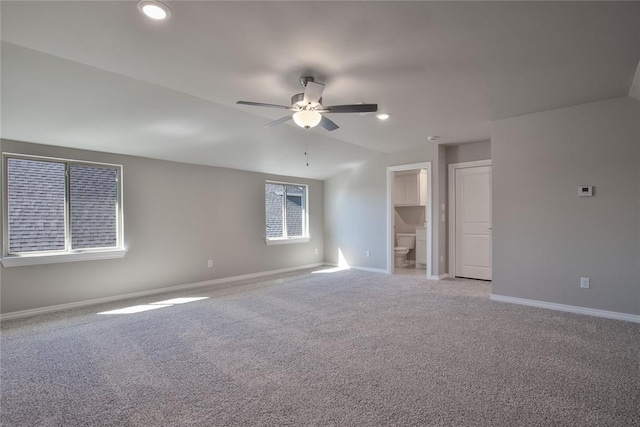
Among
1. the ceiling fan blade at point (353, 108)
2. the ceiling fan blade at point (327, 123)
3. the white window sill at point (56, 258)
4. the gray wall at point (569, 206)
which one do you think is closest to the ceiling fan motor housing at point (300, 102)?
the ceiling fan blade at point (353, 108)

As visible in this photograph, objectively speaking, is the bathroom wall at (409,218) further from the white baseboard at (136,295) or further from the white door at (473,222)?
the white baseboard at (136,295)

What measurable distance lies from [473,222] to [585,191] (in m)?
2.06

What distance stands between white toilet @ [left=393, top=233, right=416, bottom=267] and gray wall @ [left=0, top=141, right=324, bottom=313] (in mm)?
2586

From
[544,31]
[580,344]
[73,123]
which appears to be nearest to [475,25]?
[544,31]

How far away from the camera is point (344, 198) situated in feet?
23.5

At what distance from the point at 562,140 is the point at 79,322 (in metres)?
6.08

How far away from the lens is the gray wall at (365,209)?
5.73 meters

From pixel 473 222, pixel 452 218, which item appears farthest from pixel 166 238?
pixel 473 222

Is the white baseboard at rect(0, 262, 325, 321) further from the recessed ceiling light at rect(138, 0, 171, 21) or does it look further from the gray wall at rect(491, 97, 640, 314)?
the gray wall at rect(491, 97, 640, 314)

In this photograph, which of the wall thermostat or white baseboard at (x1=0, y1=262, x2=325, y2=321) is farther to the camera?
white baseboard at (x1=0, y1=262, x2=325, y2=321)

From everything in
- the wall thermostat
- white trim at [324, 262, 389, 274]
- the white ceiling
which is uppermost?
the white ceiling

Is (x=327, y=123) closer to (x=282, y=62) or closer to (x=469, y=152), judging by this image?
(x=282, y=62)

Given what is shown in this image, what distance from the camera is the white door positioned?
550cm

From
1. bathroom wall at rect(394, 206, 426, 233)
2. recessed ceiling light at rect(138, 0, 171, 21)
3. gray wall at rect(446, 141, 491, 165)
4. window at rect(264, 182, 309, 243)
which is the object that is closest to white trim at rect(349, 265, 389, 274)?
window at rect(264, 182, 309, 243)
